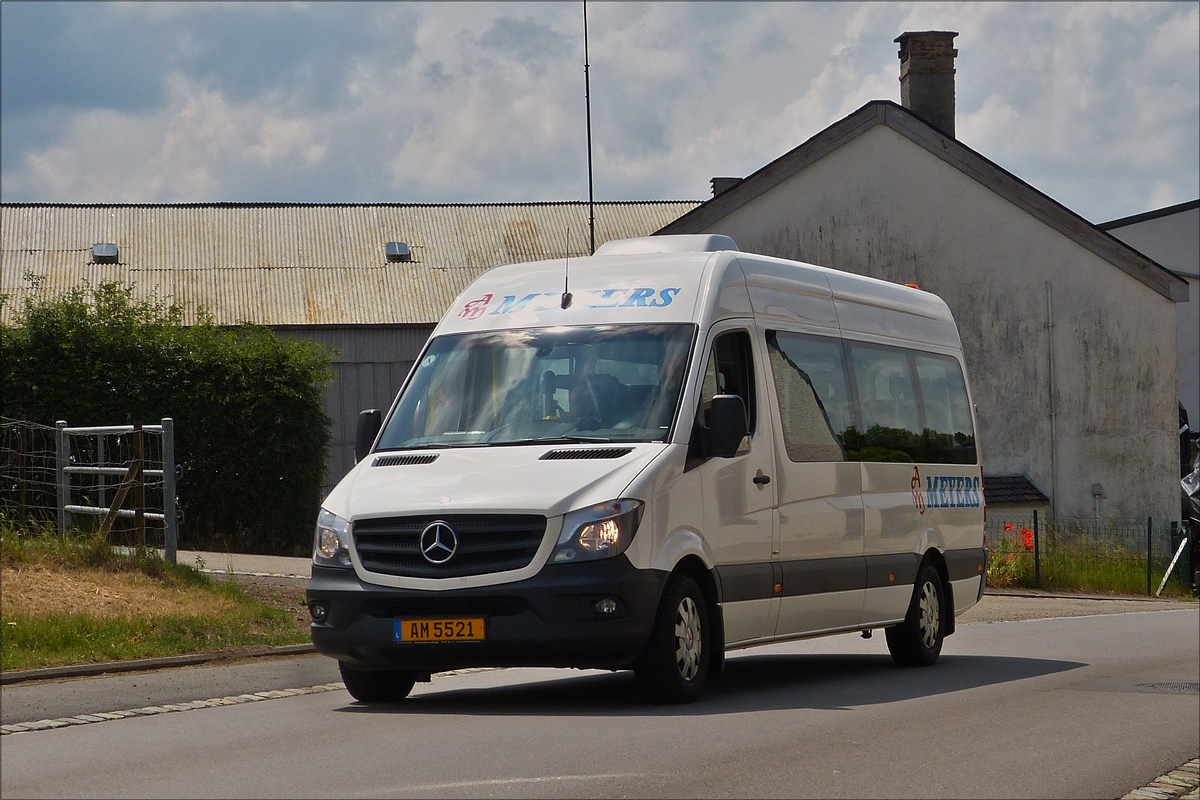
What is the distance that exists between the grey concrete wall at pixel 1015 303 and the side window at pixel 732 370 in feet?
72.2

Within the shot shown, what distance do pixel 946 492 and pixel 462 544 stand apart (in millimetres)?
6048

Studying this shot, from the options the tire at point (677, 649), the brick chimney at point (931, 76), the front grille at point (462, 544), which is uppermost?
the brick chimney at point (931, 76)

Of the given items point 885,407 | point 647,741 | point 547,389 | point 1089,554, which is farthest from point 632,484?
point 1089,554

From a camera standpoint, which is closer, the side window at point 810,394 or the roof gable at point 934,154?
the side window at point 810,394

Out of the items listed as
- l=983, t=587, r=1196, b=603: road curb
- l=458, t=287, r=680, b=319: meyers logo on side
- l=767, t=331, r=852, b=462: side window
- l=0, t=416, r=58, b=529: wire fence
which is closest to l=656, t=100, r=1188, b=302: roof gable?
l=983, t=587, r=1196, b=603: road curb

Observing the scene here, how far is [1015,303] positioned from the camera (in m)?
33.4

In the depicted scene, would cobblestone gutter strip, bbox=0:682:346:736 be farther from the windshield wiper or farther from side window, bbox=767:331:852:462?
side window, bbox=767:331:852:462

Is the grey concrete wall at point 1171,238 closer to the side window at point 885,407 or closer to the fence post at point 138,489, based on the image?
the side window at point 885,407

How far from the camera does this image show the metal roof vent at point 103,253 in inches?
1470

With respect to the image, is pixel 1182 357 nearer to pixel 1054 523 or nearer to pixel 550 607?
pixel 1054 523

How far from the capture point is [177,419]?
22.6m

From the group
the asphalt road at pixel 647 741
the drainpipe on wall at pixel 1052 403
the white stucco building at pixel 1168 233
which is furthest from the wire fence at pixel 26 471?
the white stucco building at pixel 1168 233

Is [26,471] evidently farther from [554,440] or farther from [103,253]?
[103,253]

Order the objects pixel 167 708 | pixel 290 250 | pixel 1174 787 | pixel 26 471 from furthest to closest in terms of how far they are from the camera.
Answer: pixel 290 250 < pixel 26 471 < pixel 167 708 < pixel 1174 787
